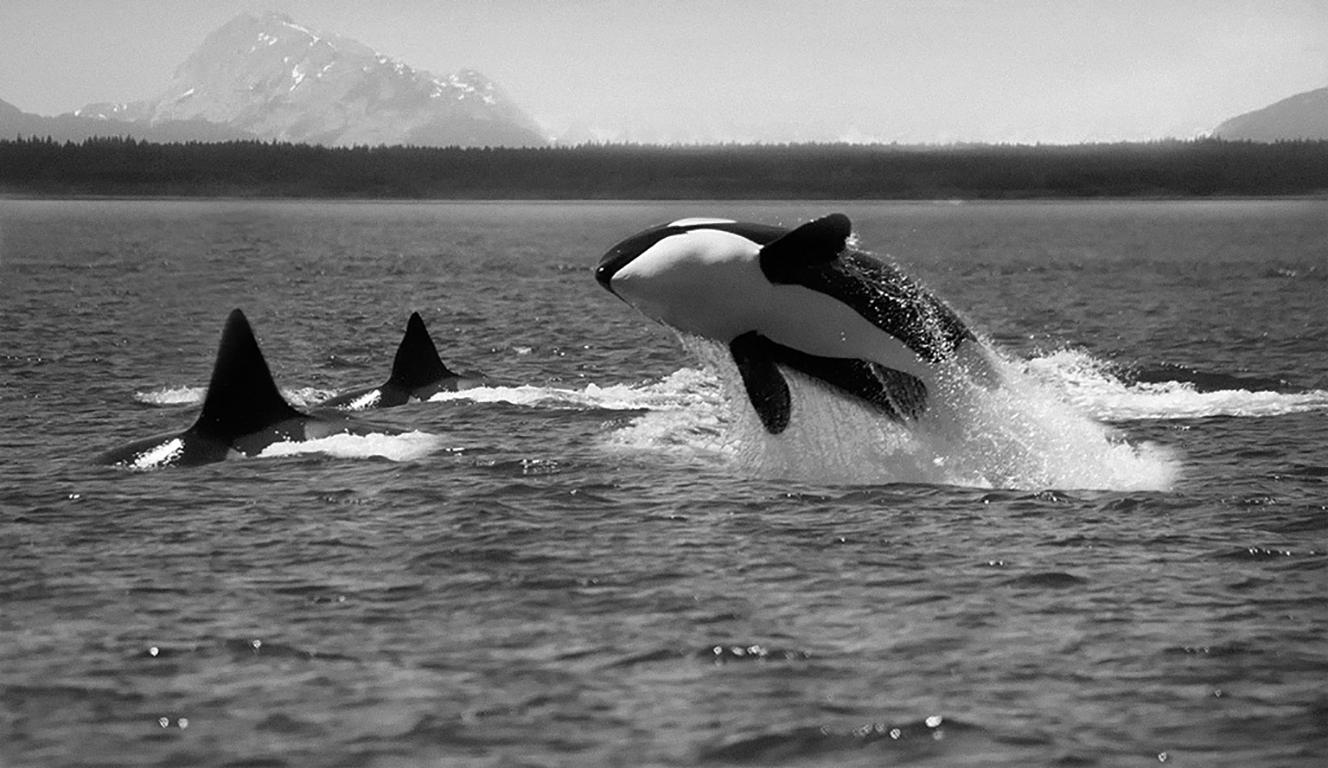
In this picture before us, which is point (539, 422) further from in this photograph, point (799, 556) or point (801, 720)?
point (801, 720)

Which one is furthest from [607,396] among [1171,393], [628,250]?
[628,250]

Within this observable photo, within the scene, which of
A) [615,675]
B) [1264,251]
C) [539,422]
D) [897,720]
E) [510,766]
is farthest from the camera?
[1264,251]

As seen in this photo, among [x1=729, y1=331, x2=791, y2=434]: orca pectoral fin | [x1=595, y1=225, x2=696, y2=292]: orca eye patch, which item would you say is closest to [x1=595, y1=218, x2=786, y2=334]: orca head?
[x1=595, y1=225, x2=696, y2=292]: orca eye patch

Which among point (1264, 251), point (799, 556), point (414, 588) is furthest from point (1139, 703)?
point (1264, 251)

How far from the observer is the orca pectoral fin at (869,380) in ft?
68.3

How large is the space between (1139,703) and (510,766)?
14.6 ft

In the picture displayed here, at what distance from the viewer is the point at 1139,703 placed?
12703 mm

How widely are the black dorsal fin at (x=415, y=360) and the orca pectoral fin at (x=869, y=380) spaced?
11.4 meters

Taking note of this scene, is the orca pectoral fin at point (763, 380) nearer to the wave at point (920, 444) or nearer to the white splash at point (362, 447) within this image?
the wave at point (920, 444)

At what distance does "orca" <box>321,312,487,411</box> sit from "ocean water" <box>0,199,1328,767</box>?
75 cm

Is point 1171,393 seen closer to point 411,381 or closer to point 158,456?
point 411,381

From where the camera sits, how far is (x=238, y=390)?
78.2 ft

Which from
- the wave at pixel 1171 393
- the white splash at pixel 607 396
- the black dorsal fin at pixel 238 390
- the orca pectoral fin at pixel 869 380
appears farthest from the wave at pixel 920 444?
the white splash at pixel 607 396

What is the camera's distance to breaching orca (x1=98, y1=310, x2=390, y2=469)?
75.0 ft
